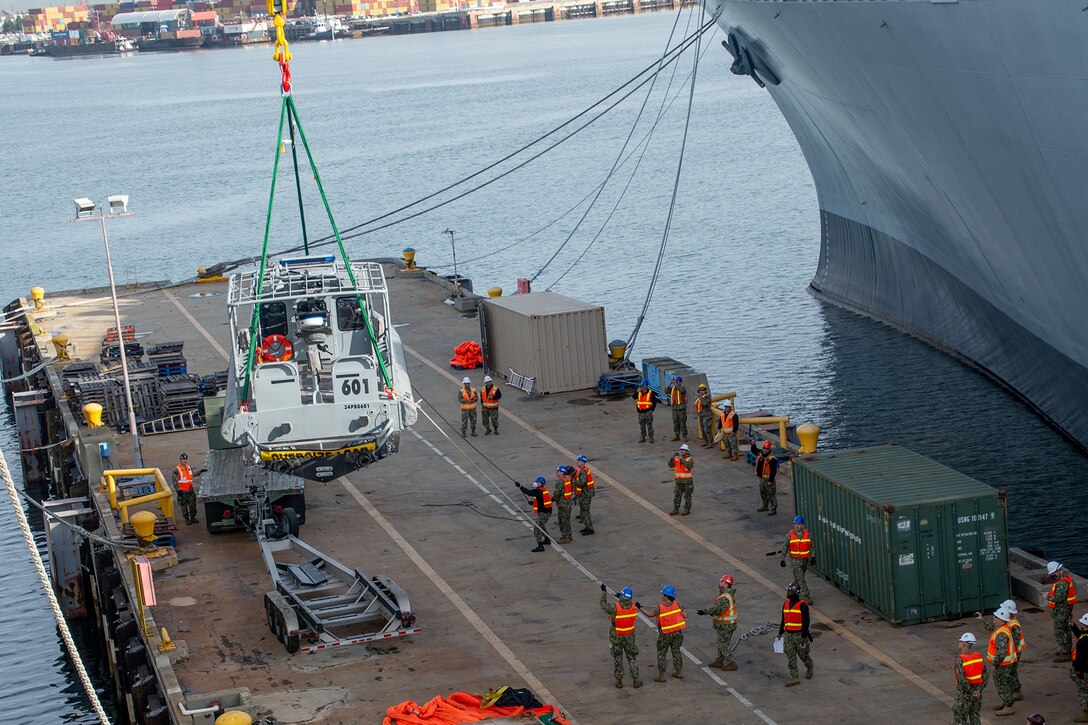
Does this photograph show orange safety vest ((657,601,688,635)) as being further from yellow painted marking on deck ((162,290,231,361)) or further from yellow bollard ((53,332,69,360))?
yellow bollard ((53,332,69,360))

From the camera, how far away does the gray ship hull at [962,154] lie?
88.0 ft

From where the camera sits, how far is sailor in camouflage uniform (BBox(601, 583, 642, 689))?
1967 centimetres

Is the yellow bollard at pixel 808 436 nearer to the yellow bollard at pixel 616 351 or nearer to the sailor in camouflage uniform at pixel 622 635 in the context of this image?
the sailor in camouflage uniform at pixel 622 635

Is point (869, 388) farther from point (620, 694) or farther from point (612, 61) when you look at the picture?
point (612, 61)

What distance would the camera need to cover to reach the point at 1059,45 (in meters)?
25.0

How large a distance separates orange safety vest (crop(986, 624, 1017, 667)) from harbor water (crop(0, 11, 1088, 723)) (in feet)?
37.6

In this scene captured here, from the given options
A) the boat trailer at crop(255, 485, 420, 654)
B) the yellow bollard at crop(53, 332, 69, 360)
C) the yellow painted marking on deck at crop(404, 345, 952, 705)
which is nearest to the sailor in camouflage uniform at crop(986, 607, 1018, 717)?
the yellow painted marking on deck at crop(404, 345, 952, 705)

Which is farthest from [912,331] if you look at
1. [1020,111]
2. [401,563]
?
[401,563]

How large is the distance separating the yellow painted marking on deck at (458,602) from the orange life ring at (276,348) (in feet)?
11.7

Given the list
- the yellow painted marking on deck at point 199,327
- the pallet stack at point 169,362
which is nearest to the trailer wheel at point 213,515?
the yellow painted marking on deck at point 199,327

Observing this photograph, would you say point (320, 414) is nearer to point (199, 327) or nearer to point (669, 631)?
point (669, 631)

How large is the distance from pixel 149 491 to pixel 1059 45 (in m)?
19.8

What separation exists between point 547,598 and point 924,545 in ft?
20.4

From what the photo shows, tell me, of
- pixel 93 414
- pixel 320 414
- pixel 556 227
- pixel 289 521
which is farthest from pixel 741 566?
pixel 556 227
